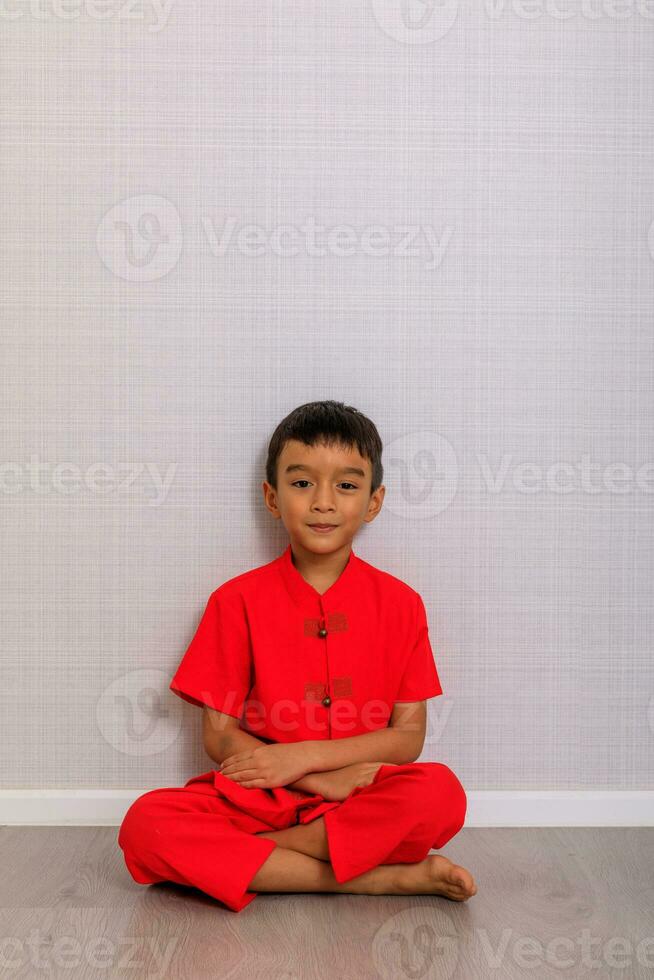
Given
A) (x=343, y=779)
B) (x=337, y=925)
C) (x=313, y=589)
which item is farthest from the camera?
(x=313, y=589)

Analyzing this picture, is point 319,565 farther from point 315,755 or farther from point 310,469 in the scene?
point 315,755

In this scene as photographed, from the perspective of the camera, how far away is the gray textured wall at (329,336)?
1354 mm

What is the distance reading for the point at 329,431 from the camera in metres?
1.25

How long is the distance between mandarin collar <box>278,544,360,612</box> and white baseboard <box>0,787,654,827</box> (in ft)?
1.25

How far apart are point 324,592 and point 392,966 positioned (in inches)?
19.7

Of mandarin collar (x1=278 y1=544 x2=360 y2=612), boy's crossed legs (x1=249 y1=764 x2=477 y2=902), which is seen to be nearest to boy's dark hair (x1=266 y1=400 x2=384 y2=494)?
mandarin collar (x1=278 y1=544 x2=360 y2=612)

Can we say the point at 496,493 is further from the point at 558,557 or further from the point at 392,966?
the point at 392,966

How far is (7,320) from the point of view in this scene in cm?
136

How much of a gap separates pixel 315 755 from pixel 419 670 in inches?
7.7

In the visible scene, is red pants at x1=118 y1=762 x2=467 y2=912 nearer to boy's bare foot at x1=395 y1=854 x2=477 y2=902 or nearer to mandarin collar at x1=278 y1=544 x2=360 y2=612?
boy's bare foot at x1=395 y1=854 x2=477 y2=902

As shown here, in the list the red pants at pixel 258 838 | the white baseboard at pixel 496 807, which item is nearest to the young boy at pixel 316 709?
the red pants at pixel 258 838

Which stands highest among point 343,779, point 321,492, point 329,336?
point 329,336

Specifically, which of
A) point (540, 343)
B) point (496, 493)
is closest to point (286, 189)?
point (540, 343)

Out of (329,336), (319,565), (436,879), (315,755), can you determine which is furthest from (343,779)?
(329,336)
